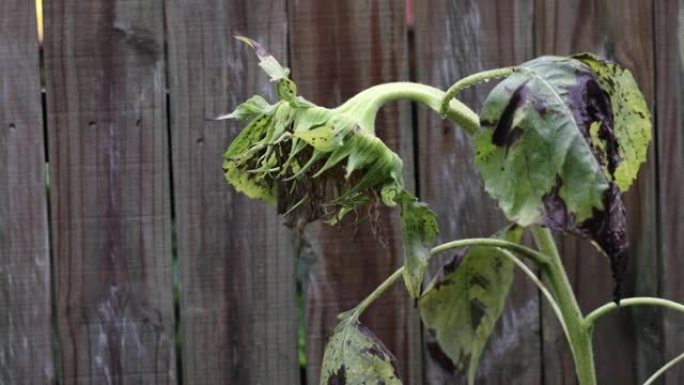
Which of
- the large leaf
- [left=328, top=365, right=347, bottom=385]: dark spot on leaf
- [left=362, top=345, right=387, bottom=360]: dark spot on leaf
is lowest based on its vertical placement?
[left=328, top=365, right=347, bottom=385]: dark spot on leaf

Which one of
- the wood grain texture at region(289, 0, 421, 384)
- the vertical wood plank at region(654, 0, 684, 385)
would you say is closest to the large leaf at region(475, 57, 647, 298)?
the wood grain texture at region(289, 0, 421, 384)

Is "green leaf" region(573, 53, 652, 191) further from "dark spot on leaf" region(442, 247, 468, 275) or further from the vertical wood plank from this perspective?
the vertical wood plank

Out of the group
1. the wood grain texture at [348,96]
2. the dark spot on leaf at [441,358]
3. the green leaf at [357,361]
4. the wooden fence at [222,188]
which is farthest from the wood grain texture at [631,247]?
the green leaf at [357,361]

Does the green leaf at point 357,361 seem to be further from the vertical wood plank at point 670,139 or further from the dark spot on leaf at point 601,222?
the vertical wood plank at point 670,139

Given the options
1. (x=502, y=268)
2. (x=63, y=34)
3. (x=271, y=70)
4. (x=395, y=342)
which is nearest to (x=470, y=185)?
(x=395, y=342)

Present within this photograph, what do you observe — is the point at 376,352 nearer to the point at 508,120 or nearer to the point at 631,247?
the point at 508,120

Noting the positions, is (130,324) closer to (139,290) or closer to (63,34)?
(139,290)

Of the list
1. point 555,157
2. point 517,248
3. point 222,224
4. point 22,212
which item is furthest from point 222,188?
point 555,157
